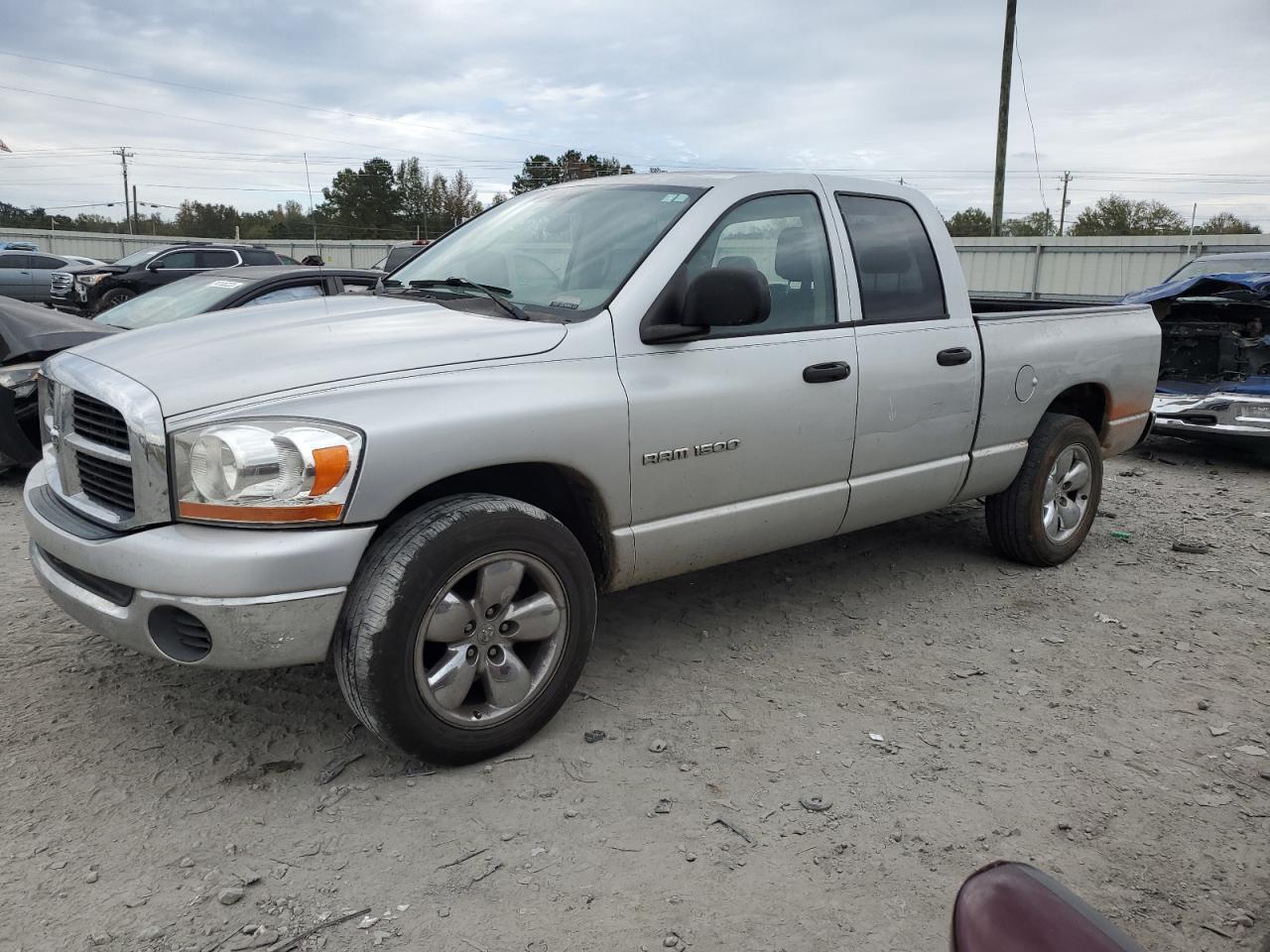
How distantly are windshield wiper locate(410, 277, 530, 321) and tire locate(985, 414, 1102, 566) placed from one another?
2.80m

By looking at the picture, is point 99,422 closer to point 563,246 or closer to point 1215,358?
point 563,246

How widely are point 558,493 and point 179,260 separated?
1869cm

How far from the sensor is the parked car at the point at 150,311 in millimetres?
6207

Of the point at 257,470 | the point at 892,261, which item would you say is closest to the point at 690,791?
the point at 257,470

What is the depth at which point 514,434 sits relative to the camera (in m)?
3.02

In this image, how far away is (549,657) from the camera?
320 cm

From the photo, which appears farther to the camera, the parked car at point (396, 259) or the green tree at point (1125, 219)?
the green tree at point (1125, 219)

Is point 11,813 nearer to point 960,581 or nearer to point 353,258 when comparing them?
point 960,581

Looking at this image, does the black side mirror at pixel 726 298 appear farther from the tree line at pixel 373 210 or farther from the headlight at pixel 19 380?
the tree line at pixel 373 210

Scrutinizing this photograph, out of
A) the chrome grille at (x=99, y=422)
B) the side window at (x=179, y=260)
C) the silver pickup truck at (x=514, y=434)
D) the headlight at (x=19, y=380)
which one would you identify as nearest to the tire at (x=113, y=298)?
the side window at (x=179, y=260)

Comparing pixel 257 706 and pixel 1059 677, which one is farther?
pixel 1059 677

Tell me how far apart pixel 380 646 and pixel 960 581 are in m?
3.28

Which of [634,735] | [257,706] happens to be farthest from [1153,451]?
[257,706]

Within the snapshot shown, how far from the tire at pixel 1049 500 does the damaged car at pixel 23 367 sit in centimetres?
579
